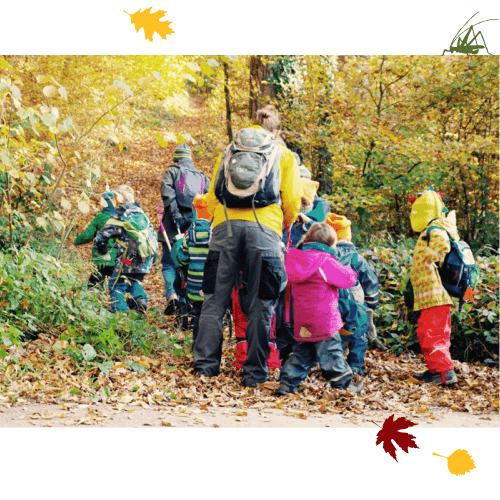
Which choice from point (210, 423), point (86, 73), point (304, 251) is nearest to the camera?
point (210, 423)

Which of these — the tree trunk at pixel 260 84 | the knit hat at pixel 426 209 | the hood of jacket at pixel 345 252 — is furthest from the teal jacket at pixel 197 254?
the tree trunk at pixel 260 84

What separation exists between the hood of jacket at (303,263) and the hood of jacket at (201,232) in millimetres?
1213

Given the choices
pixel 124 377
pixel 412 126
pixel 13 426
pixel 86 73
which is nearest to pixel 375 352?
pixel 124 377

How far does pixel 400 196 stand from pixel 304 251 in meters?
7.87

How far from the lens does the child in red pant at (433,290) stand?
5.88 metres

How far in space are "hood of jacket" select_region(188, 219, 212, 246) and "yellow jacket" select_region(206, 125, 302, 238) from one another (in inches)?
25.2

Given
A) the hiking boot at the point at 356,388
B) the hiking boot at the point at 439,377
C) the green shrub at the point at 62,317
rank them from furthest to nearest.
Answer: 1. the hiking boot at the point at 439,377
2. the green shrub at the point at 62,317
3. the hiking boot at the point at 356,388

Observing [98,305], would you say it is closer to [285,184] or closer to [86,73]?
[285,184]

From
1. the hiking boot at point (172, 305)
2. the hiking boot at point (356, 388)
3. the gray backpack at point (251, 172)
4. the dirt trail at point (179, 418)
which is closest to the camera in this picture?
the dirt trail at point (179, 418)

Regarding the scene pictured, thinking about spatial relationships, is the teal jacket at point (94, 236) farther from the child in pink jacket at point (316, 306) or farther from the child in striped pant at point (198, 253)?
the child in pink jacket at point (316, 306)

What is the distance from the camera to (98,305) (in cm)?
655

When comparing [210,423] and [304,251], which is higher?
[304,251]

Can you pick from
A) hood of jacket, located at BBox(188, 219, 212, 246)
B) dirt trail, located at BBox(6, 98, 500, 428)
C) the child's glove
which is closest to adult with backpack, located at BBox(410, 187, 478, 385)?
dirt trail, located at BBox(6, 98, 500, 428)

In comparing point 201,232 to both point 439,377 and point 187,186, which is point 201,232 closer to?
point 187,186
